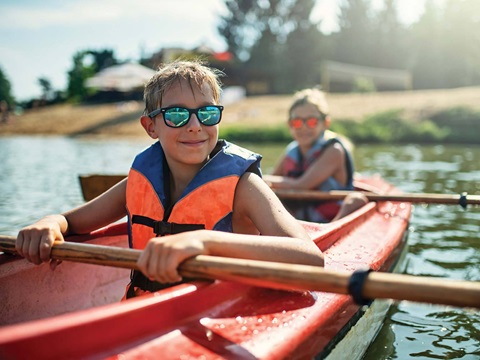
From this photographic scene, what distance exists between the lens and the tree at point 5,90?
4259 centimetres

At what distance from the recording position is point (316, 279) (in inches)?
62.9

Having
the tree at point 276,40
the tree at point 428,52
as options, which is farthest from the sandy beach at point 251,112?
the tree at point 428,52

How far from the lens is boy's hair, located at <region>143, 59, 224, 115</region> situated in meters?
2.28

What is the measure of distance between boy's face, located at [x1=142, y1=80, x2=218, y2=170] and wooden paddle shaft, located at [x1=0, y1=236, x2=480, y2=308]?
585mm

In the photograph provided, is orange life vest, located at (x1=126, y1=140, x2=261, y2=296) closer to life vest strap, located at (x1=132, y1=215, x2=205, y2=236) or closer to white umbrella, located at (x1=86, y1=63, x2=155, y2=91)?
life vest strap, located at (x1=132, y1=215, x2=205, y2=236)

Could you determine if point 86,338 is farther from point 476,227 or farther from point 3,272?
point 476,227

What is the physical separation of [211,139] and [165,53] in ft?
125

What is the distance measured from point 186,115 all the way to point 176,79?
16 centimetres

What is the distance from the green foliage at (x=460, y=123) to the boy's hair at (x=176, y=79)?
52.3 ft

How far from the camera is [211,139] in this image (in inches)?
92.8

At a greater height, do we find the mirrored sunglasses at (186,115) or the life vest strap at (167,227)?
the mirrored sunglasses at (186,115)

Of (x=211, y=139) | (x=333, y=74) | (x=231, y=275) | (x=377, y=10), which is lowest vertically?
(x=231, y=275)

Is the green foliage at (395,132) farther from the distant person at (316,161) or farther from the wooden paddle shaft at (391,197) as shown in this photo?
the wooden paddle shaft at (391,197)

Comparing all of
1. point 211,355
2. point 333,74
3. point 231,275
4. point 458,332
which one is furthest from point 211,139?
point 333,74
